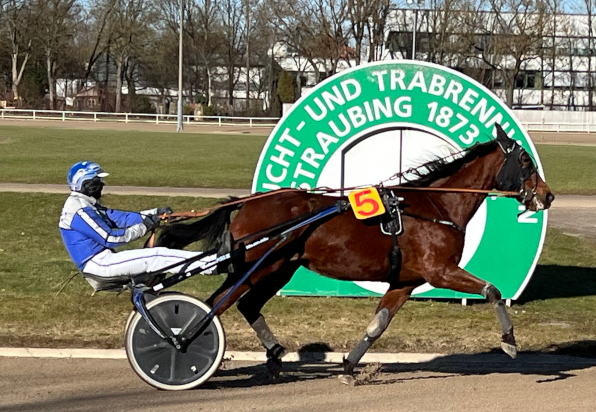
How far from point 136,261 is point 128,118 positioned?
56133 millimetres

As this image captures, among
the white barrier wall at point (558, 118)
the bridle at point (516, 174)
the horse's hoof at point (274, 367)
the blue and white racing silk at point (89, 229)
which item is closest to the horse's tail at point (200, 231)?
the blue and white racing silk at point (89, 229)

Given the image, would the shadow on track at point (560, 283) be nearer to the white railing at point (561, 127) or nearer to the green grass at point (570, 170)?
the green grass at point (570, 170)

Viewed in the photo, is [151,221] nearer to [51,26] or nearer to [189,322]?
[189,322]

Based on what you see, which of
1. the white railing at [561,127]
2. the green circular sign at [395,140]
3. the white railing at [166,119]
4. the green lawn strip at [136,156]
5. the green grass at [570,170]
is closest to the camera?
the green circular sign at [395,140]

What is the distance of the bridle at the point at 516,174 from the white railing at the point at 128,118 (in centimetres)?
5090

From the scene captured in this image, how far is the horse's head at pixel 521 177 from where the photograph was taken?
620 cm

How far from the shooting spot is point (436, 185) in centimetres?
629

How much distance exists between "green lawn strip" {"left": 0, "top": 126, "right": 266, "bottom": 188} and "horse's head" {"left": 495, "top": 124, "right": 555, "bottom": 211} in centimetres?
1474

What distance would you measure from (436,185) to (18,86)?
70735 millimetres

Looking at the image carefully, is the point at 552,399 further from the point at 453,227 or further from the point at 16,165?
the point at 16,165

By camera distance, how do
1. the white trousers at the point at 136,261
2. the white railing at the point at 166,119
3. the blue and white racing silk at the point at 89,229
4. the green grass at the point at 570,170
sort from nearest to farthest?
1. the blue and white racing silk at the point at 89,229
2. the white trousers at the point at 136,261
3. the green grass at the point at 570,170
4. the white railing at the point at 166,119

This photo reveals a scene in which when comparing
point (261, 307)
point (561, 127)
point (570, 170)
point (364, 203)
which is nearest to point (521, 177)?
point (364, 203)

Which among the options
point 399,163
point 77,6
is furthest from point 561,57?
point 399,163

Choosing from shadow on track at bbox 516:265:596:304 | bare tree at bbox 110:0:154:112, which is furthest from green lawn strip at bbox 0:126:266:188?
bare tree at bbox 110:0:154:112
